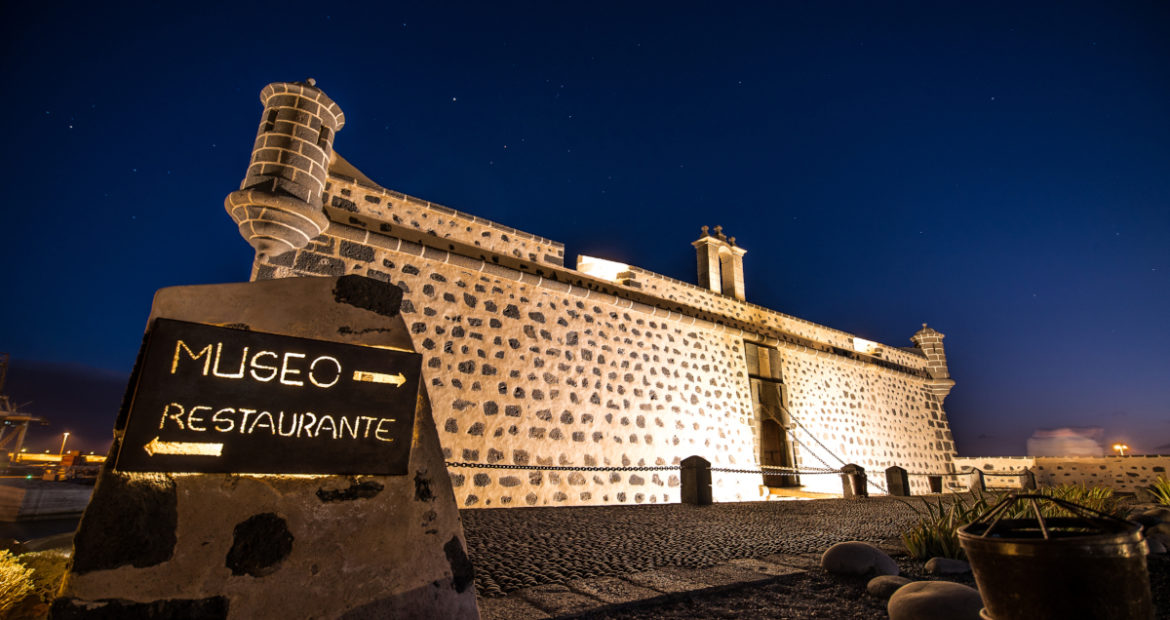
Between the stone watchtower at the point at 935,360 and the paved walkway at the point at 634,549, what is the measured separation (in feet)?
35.0

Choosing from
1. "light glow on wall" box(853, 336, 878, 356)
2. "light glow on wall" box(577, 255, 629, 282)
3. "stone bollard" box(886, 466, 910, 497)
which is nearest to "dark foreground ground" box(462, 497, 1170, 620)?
"stone bollard" box(886, 466, 910, 497)

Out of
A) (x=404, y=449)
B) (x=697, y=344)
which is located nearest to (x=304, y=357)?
(x=404, y=449)

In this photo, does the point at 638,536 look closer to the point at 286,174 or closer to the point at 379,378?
the point at 379,378

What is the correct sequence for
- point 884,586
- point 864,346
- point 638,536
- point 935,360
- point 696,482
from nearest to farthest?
point 884,586
point 638,536
point 696,482
point 864,346
point 935,360

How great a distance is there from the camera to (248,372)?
176cm

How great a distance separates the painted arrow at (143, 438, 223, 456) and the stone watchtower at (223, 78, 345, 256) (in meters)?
4.28

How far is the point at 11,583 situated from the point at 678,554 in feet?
11.0

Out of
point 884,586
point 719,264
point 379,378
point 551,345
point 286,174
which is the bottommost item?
point 884,586

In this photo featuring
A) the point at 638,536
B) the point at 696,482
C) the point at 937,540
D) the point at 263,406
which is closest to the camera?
the point at 263,406

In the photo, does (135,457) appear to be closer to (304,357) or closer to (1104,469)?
(304,357)

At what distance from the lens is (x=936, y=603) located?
204 centimetres

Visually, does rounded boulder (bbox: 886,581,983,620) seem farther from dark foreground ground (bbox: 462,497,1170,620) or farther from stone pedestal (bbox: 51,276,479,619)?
stone pedestal (bbox: 51,276,479,619)

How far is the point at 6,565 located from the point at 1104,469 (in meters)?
19.5

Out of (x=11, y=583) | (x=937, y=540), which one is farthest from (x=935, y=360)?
(x=11, y=583)
